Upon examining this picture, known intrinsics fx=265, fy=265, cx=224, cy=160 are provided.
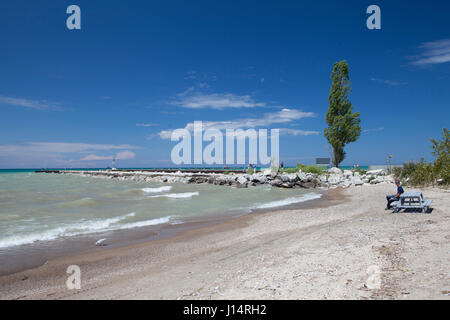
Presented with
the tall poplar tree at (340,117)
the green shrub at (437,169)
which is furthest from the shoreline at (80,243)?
the tall poplar tree at (340,117)

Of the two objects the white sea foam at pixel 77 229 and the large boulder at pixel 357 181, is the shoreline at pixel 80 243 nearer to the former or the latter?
the white sea foam at pixel 77 229

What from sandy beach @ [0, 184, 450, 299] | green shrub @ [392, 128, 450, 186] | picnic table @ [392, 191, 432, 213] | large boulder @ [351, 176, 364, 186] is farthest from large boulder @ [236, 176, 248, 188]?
sandy beach @ [0, 184, 450, 299]

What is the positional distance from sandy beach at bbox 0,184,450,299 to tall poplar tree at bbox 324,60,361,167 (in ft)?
94.0

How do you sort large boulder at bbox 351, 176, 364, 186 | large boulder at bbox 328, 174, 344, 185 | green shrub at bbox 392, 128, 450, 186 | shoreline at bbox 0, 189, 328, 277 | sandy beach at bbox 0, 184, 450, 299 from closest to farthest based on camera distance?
sandy beach at bbox 0, 184, 450, 299 → shoreline at bbox 0, 189, 328, 277 → green shrub at bbox 392, 128, 450, 186 → large boulder at bbox 351, 176, 364, 186 → large boulder at bbox 328, 174, 344, 185

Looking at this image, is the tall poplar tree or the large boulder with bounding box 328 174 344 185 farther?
the tall poplar tree

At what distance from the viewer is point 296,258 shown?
5.55m

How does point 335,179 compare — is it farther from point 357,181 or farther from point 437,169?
point 437,169

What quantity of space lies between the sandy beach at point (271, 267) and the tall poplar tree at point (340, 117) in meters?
28.7

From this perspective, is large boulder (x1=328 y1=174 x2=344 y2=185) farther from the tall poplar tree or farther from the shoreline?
the shoreline

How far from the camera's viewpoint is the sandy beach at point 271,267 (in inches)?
158

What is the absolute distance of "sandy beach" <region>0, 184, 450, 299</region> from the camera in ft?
13.2

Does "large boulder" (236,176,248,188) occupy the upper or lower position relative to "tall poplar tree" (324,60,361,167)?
lower
